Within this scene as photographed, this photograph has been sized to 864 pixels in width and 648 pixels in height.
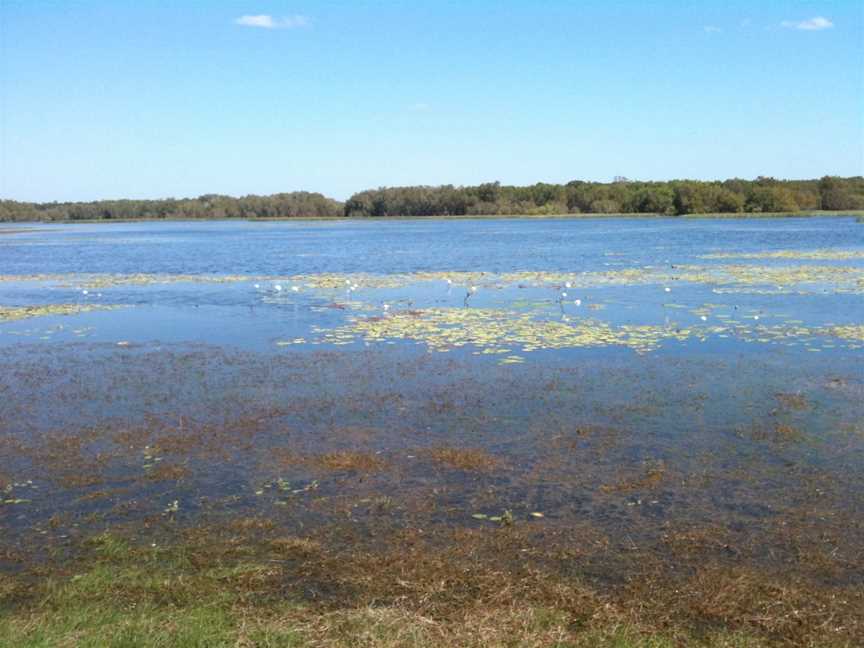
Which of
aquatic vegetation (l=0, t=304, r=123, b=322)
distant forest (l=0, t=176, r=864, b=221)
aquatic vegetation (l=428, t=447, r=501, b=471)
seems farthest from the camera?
distant forest (l=0, t=176, r=864, b=221)

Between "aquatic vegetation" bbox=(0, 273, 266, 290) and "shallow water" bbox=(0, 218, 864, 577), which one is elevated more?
"aquatic vegetation" bbox=(0, 273, 266, 290)

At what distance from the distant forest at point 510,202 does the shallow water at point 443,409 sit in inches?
3186

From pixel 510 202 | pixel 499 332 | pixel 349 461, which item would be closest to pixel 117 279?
pixel 499 332

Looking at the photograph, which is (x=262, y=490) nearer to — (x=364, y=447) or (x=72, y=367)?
(x=364, y=447)

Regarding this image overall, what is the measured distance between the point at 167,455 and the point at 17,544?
7.31 feet

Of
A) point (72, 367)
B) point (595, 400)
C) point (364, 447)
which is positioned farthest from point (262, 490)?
point (72, 367)

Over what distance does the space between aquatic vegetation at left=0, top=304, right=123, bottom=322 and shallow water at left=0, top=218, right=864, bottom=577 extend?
3.6 inches

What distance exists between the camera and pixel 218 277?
28094mm

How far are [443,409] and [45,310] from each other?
13.6 meters

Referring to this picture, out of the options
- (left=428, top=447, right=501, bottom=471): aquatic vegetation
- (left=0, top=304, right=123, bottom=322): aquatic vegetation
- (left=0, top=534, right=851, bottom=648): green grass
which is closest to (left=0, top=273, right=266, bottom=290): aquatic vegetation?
(left=0, top=304, right=123, bottom=322): aquatic vegetation

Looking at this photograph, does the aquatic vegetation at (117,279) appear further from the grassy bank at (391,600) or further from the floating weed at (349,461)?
the grassy bank at (391,600)

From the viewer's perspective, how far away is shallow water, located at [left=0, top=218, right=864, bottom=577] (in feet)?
22.5

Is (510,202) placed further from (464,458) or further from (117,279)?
(464,458)

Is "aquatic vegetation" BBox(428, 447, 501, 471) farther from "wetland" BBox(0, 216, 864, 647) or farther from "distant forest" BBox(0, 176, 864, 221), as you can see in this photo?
"distant forest" BBox(0, 176, 864, 221)
